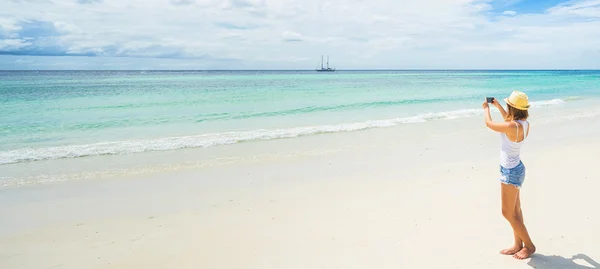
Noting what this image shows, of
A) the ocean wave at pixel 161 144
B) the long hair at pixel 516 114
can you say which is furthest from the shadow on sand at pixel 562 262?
the ocean wave at pixel 161 144

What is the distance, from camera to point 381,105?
22891mm

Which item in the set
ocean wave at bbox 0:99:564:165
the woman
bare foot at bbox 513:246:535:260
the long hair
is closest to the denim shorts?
the woman

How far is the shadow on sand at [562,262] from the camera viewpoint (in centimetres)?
374

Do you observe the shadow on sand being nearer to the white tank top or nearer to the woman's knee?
the woman's knee

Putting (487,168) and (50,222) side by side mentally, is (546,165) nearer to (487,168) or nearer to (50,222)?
(487,168)

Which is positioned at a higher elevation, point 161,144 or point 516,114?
point 516,114

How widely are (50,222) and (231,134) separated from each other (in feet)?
24.4

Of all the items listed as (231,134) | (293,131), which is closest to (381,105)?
(293,131)

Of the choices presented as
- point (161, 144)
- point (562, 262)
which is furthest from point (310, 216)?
point (161, 144)

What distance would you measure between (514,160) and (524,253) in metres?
1.02

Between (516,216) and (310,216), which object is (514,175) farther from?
(310,216)

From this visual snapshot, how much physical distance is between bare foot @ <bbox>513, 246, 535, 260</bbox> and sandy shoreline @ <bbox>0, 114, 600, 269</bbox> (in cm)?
6

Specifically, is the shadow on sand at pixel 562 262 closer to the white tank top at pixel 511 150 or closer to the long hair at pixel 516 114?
the white tank top at pixel 511 150

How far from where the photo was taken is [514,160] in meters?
3.61
